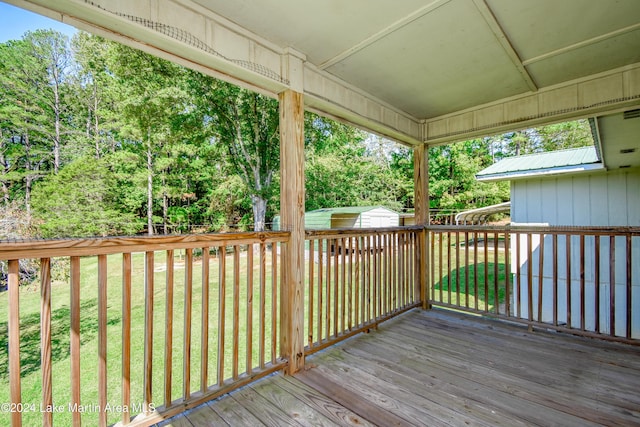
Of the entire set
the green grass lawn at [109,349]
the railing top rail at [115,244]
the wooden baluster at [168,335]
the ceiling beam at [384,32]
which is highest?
the ceiling beam at [384,32]

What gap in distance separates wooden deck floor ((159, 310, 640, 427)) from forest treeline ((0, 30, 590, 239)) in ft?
4.09

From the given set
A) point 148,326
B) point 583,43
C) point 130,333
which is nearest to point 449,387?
point 148,326

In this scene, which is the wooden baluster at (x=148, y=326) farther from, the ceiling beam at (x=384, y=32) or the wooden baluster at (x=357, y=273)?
the ceiling beam at (x=384, y=32)

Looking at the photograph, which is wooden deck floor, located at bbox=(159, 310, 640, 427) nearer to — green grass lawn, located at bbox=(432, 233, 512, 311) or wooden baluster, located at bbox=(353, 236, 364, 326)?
wooden baluster, located at bbox=(353, 236, 364, 326)

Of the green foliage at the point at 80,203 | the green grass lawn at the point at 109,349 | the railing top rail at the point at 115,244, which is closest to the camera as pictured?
the railing top rail at the point at 115,244

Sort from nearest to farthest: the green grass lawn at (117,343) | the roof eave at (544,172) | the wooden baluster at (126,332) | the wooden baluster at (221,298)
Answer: the wooden baluster at (126,332) < the wooden baluster at (221,298) < the green grass lawn at (117,343) < the roof eave at (544,172)

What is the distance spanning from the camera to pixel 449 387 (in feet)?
6.33

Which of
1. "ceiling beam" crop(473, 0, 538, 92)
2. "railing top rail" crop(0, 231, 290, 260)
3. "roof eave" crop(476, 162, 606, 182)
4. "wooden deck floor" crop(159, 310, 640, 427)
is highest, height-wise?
"ceiling beam" crop(473, 0, 538, 92)

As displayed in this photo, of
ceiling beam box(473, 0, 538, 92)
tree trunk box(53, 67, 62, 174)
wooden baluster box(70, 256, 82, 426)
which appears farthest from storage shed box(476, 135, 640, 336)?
tree trunk box(53, 67, 62, 174)

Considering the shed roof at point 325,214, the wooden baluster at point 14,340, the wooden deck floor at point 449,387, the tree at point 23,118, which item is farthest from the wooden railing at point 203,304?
the shed roof at point 325,214

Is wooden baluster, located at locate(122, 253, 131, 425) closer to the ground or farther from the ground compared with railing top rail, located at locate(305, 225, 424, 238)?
closer to the ground

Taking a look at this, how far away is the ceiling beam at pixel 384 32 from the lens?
172cm

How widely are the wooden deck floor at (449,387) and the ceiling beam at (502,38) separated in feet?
7.73

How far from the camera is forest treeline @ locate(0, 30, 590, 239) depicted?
10.1ft
